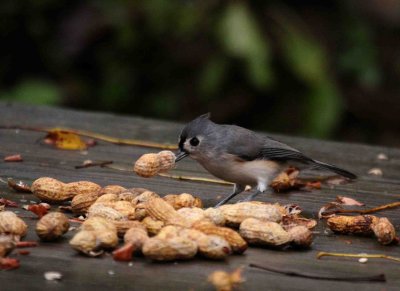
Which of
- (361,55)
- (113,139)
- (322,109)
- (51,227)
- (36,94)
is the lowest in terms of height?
(51,227)

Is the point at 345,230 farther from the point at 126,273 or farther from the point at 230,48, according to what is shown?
the point at 230,48

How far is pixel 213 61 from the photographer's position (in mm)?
5863

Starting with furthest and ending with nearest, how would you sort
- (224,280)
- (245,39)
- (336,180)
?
(245,39), (336,180), (224,280)

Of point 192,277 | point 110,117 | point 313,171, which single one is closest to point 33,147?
point 110,117

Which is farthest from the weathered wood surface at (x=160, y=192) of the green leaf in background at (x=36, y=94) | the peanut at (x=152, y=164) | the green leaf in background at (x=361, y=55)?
the green leaf in background at (x=361, y=55)

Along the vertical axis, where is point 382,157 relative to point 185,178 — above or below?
above

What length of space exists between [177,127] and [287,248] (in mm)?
2075

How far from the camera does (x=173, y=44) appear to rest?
20.5 ft

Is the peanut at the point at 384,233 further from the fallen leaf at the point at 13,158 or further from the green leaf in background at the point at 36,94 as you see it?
the green leaf in background at the point at 36,94

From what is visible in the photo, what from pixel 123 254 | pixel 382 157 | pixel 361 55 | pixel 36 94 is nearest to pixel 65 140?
pixel 382 157

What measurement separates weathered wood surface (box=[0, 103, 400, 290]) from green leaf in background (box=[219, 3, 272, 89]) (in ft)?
3.99

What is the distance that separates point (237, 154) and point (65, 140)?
0.81 metres

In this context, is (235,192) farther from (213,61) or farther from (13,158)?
(213,61)

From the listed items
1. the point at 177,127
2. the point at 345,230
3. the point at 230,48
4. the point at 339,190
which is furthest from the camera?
the point at 230,48
